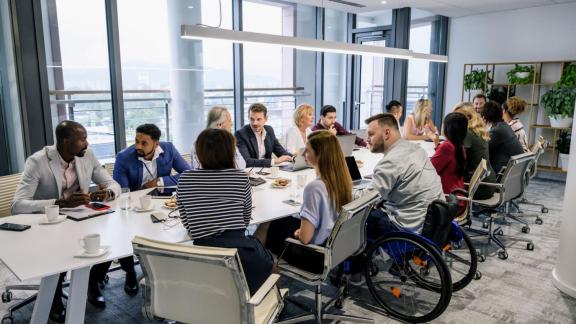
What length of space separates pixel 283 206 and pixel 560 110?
17.6ft

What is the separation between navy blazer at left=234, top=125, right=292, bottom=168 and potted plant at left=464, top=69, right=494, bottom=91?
4.27 meters

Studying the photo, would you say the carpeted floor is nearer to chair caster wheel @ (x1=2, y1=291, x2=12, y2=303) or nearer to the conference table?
chair caster wheel @ (x1=2, y1=291, x2=12, y2=303)

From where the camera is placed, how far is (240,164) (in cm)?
375

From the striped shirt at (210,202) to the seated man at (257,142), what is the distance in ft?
6.63

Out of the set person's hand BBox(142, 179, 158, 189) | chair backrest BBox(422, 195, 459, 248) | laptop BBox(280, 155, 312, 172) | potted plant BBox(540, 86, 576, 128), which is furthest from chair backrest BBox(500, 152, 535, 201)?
potted plant BBox(540, 86, 576, 128)

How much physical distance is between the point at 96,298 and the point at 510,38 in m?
7.04

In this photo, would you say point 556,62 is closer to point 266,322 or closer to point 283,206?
point 283,206

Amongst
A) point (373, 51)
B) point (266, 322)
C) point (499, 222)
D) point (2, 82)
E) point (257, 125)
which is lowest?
point (499, 222)

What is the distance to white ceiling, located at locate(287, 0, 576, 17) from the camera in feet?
20.8

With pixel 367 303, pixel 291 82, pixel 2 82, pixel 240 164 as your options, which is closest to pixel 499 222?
pixel 367 303

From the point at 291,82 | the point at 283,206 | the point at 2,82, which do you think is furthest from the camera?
the point at 291,82

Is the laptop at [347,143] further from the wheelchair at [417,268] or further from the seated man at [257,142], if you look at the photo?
the wheelchair at [417,268]

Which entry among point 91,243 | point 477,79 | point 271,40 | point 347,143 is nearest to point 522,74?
point 477,79

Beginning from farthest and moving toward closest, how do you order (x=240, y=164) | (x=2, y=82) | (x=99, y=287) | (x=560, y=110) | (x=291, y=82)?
1. (x=291, y=82)
2. (x=560, y=110)
3. (x=2, y=82)
4. (x=240, y=164)
5. (x=99, y=287)
